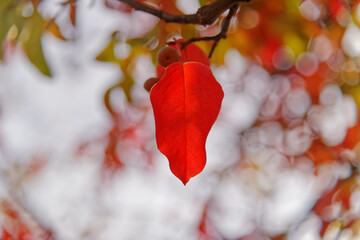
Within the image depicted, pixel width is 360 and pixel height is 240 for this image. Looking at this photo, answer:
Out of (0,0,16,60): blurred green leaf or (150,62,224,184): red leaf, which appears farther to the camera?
(0,0,16,60): blurred green leaf

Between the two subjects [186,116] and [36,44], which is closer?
[186,116]

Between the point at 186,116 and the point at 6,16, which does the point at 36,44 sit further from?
the point at 186,116

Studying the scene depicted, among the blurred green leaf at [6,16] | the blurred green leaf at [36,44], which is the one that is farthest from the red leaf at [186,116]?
the blurred green leaf at [6,16]

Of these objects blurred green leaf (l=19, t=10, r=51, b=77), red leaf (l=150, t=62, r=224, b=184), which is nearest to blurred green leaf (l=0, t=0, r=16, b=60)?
blurred green leaf (l=19, t=10, r=51, b=77)

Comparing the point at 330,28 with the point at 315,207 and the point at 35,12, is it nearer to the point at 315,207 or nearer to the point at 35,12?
the point at 315,207

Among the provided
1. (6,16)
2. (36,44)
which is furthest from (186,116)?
(6,16)

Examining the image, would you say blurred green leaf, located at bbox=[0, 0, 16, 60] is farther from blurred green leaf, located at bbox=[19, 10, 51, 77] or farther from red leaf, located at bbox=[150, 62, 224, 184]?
red leaf, located at bbox=[150, 62, 224, 184]

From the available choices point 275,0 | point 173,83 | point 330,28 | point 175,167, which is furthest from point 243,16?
point 175,167

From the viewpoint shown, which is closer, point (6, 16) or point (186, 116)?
point (186, 116)
